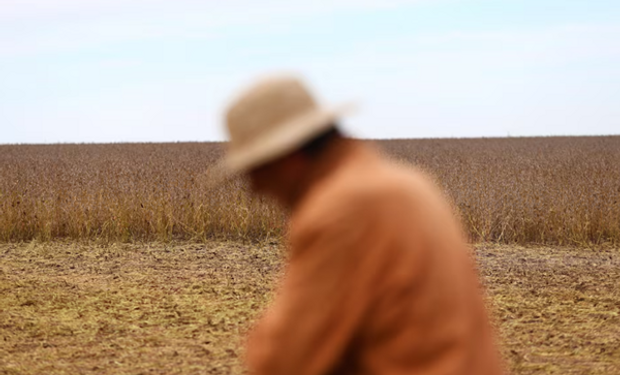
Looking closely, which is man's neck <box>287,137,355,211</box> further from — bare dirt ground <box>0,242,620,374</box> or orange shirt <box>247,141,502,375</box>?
bare dirt ground <box>0,242,620,374</box>

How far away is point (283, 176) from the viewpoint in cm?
182

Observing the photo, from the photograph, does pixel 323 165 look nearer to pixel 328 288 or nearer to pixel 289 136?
pixel 289 136

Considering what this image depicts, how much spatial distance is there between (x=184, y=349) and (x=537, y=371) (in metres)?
2.80

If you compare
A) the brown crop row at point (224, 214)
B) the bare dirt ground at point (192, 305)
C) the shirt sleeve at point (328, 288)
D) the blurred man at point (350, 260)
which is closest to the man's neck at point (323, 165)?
the blurred man at point (350, 260)

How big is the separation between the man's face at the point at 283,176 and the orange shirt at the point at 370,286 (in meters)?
0.05

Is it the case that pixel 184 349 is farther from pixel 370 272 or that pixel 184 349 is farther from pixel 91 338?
pixel 370 272

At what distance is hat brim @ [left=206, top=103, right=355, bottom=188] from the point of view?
5.67 feet

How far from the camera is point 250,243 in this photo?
12234 mm

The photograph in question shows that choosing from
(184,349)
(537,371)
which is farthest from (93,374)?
(537,371)

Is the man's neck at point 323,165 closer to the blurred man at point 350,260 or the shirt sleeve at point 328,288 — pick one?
the blurred man at point 350,260

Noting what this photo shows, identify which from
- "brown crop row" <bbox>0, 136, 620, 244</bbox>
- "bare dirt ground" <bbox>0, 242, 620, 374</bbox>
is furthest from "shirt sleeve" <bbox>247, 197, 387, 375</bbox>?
"brown crop row" <bbox>0, 136, 620, 244</bbox>

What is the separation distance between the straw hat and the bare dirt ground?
14.5 feet

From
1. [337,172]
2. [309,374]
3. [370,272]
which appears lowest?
[309,374]

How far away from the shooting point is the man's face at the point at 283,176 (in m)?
1.80
